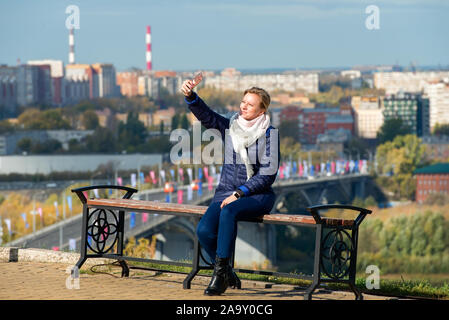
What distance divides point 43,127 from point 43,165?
1549cm

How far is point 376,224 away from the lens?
46406mm

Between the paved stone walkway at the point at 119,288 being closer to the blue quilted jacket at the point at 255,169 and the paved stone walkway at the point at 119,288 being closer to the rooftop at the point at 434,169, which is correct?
the blue quilted jacket at the point at 255,169

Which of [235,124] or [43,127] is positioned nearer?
[235,124]

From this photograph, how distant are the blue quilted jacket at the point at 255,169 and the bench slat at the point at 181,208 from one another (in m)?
0.11

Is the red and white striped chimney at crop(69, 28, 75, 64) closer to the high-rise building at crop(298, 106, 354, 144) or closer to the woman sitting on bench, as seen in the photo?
the high-rise building at crop(298, 106, 354, 144)

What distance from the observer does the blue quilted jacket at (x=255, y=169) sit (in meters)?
5.16

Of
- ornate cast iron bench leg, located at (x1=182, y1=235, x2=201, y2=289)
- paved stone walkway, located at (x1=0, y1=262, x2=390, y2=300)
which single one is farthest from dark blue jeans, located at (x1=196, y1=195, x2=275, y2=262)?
paved stone walkway, located at (x1=0, y1=262, x2=390, y2=300)

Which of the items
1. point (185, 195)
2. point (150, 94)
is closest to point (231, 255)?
point (185, 195)

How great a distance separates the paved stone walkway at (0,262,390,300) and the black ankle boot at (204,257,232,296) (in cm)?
4

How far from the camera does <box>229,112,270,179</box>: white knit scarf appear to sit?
520 cm

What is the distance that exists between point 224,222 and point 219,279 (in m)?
0.27

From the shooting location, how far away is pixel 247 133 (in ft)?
17.2

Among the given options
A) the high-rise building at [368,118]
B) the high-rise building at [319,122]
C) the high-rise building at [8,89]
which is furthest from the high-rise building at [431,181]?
the high-rise building at [8,89]
